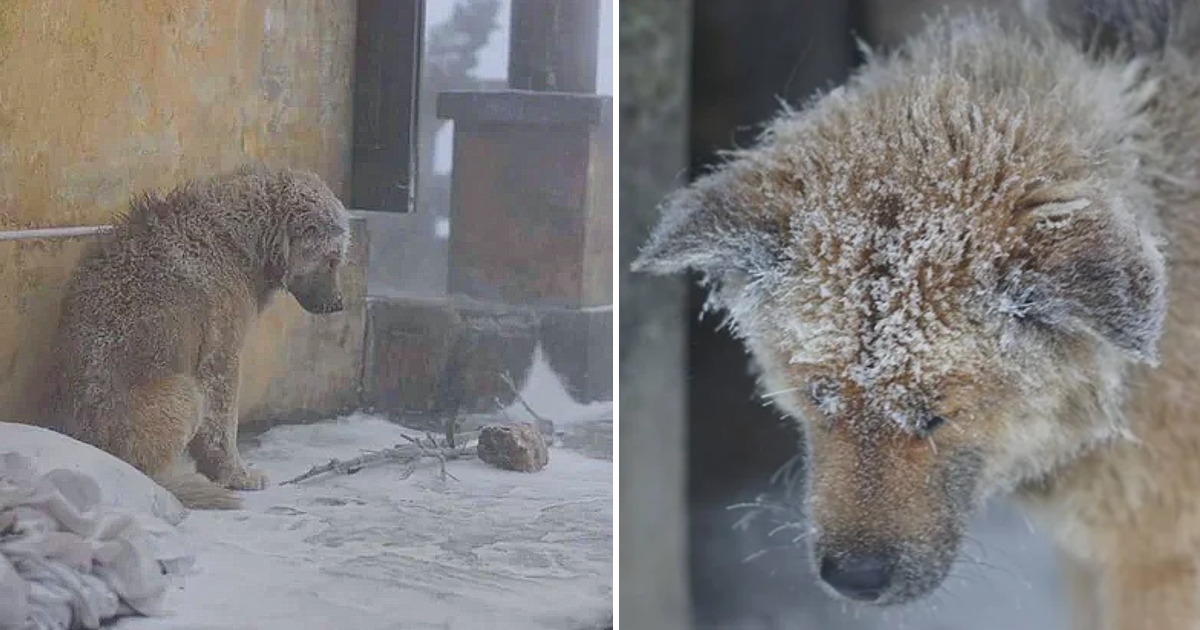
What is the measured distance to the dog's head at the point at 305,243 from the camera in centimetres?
106

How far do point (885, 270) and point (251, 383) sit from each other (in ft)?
1.96

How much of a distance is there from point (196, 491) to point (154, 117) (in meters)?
0.36

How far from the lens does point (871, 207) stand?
0.90 metres

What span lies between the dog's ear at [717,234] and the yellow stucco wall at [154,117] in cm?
31

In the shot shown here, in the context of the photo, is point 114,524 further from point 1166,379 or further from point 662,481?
point 1166,379

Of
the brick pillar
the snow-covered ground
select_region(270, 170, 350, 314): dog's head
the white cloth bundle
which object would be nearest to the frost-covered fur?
the brick pillar

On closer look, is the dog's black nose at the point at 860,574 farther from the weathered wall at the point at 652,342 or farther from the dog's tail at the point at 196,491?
the dog's tail at the point at 196,491

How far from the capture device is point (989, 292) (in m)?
0.87

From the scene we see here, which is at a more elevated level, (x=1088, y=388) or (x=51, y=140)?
(x=51, y=140)

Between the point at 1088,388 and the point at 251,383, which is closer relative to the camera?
the point at 1088,388

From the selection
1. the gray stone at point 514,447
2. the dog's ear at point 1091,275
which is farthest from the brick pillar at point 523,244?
the dog's ear at point 1091,275

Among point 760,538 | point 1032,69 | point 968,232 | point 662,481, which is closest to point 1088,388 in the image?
point 968,232

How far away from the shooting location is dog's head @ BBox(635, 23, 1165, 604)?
87 centimetres

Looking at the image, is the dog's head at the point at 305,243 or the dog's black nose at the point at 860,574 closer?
the dog's black nose at the point at 860,574
